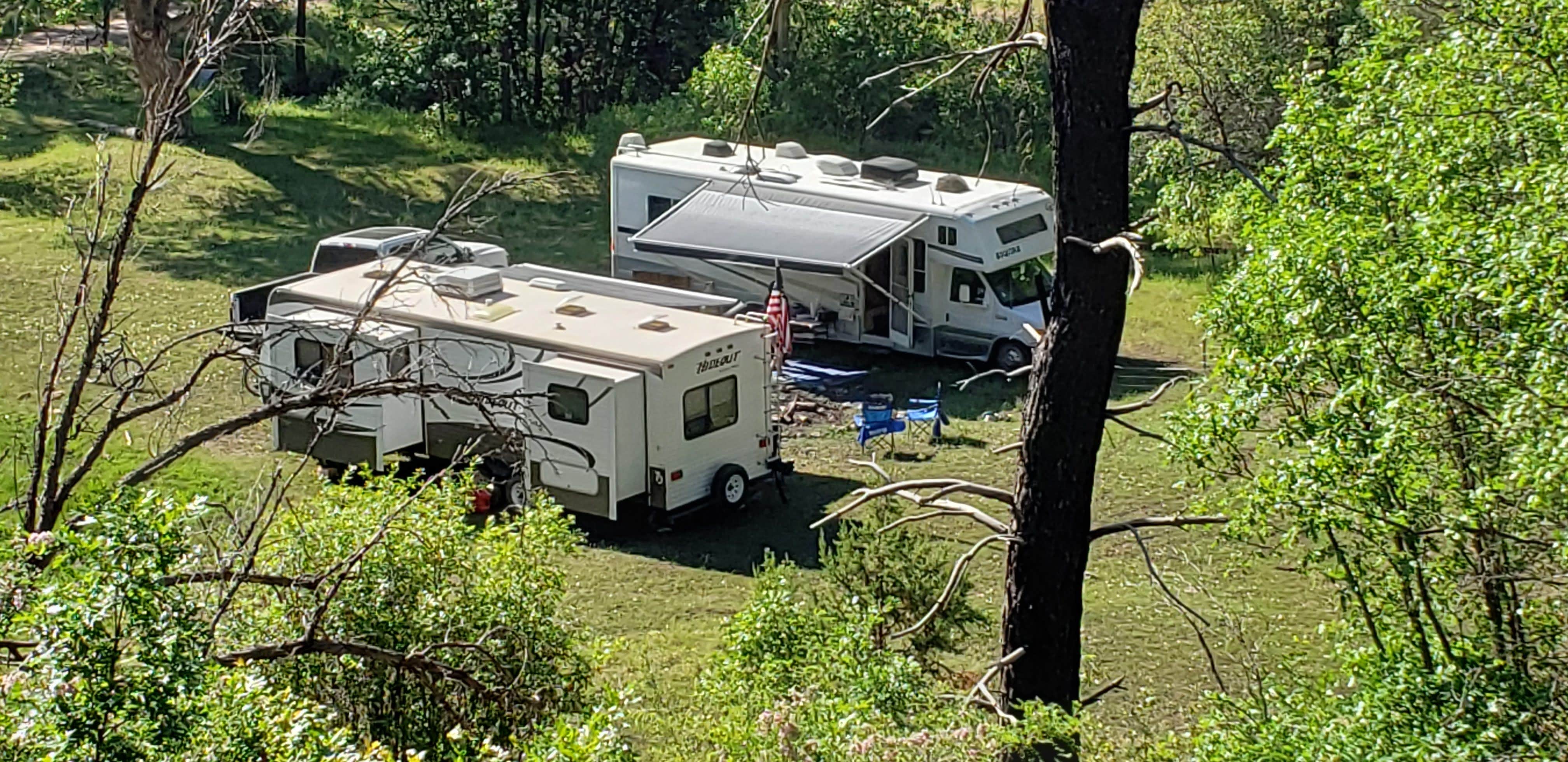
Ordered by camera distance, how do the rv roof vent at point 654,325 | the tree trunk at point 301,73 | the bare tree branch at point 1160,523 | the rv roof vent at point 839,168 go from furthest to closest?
the tree trunk at point 301,73 < the rv roof vent at point 839,168 < the rv roof vent at point 654,325 < the bare tree branch at point 1160,523

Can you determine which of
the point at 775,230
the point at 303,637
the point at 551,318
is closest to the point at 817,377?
the point at 775,230

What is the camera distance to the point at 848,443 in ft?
59.8

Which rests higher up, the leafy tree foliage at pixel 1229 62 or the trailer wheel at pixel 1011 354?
the leafy tree foliage at pixel 1229 62

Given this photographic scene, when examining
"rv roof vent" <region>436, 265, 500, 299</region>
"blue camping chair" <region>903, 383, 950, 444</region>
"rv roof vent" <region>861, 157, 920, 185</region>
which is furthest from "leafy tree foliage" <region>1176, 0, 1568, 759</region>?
"rv roof vent" <region>861, 157, 920, 185</region>

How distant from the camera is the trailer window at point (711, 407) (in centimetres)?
1577

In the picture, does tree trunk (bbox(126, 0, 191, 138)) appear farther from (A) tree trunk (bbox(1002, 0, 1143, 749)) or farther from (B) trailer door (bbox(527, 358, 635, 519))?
(A) tree trunk (bbox(1002, 0, 1143, 749))

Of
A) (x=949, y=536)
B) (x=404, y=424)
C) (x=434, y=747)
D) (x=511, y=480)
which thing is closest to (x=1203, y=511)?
(x=434, y=747)

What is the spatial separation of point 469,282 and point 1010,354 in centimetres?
658

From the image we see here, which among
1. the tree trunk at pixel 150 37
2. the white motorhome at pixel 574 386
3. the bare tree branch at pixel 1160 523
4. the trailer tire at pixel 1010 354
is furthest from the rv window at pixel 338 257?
the bare tree branch at pixel 1160 523

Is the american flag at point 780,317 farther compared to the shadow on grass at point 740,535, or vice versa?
the american flag at point 780,317

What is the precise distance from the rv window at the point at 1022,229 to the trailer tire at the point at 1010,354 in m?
1.14

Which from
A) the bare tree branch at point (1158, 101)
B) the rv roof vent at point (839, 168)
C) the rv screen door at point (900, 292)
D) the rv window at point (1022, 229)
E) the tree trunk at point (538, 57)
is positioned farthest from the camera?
the tree trunk at point (538, 57)

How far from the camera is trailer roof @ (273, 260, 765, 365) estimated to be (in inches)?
619

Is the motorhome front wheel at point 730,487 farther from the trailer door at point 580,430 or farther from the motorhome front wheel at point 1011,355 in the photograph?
the motorhome front wheel at point 1011,355
